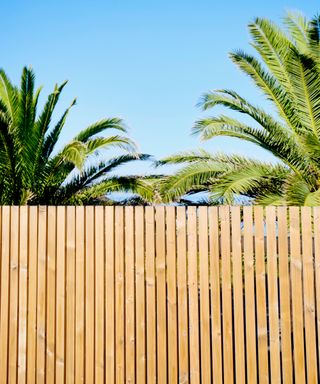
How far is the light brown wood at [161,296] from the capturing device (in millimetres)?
3096

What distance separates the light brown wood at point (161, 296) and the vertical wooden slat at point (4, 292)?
1171mm

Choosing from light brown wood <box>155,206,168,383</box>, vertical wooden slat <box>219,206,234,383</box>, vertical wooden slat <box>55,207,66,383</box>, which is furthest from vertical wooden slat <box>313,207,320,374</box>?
vertical wooden slat <box>55,207,66,383</box>

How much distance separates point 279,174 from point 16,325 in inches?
178

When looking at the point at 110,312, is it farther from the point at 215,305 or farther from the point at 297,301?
the point at 297,301

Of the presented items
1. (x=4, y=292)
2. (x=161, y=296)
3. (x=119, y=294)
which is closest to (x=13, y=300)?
(x=4, y=292)

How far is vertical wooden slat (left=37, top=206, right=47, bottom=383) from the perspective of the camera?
322 cm

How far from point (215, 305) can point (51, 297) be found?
1224 millimetres

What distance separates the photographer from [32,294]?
3.27 m

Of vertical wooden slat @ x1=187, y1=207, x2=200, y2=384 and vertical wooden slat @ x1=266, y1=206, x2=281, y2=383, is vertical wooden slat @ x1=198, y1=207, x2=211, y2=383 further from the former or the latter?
vertical wooden slat @ x1=266, y1=206, x2=281, y2=383

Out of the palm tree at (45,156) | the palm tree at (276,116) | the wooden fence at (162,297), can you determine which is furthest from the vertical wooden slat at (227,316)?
the palm tree at (45,156)

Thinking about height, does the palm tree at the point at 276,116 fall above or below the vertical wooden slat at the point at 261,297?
above

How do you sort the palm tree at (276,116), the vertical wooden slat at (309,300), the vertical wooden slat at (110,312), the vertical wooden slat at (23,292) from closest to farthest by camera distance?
the vertical wooden slat at (309,300) < the vertical wooden slat at (110,312) < the vertical wooden slat at (23,292) < the palm tree at (276,116)

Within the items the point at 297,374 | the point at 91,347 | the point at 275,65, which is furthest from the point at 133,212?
the point at 275,65

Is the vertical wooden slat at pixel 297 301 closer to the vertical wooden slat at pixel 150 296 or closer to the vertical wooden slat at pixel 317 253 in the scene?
the vertical wooden slat at pixel 317 253
